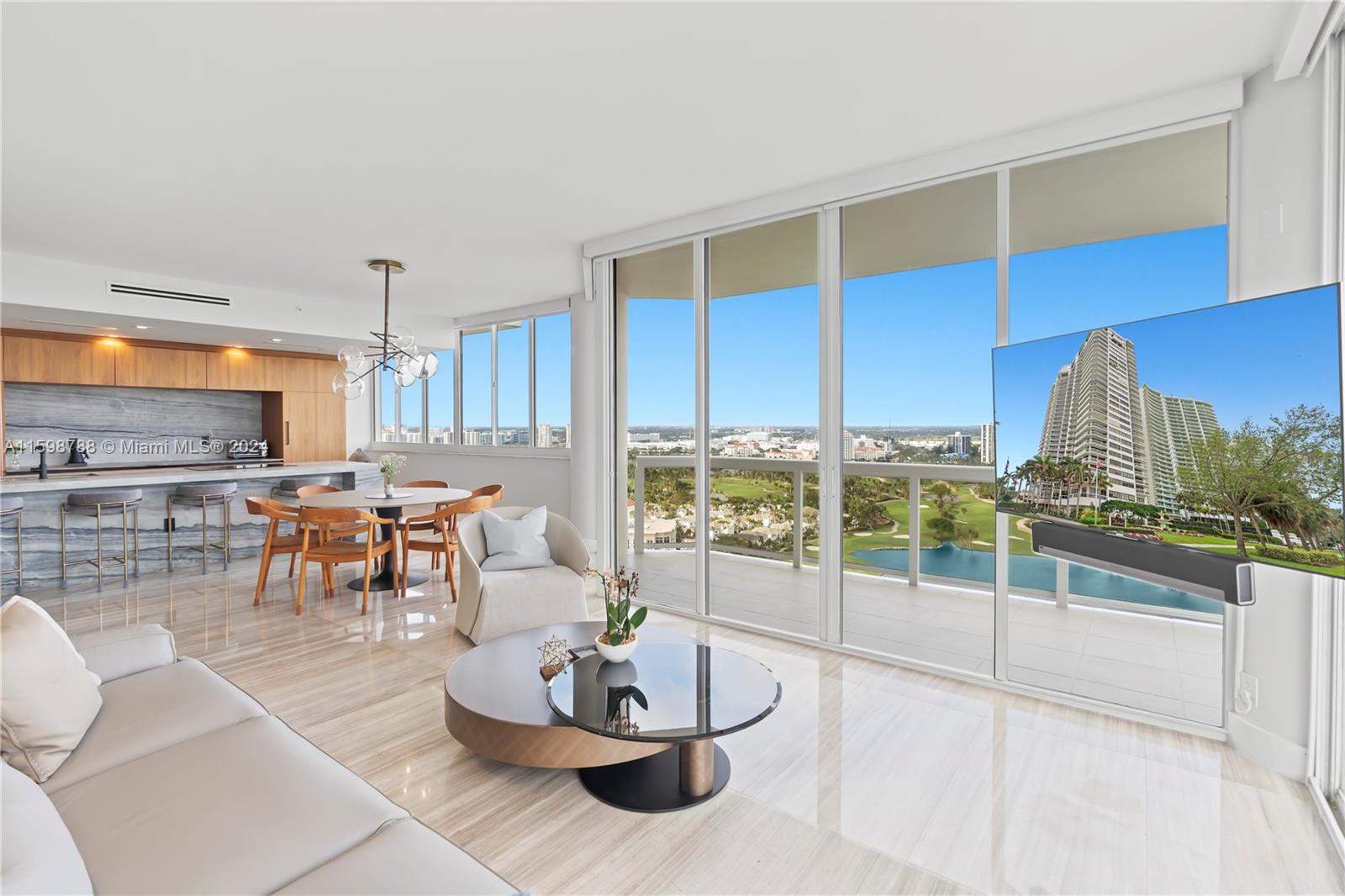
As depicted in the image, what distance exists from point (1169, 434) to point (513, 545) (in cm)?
346

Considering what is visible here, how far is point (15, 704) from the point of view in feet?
5.41

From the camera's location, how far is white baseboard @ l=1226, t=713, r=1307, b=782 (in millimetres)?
2398

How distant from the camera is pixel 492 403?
7832 millimetres

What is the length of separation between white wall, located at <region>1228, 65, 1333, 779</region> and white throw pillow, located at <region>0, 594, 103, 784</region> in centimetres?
407

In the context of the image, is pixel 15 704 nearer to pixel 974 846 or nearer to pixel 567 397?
pixel 974 846

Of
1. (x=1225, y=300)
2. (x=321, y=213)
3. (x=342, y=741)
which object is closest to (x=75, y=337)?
(x=321, y=213)

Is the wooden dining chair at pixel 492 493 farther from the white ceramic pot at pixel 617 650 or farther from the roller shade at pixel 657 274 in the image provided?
the white ceramic pot at pixel 617 650

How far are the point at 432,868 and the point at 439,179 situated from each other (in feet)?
11.2

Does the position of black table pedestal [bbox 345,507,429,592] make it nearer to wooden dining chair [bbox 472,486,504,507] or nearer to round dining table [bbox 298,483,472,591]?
round dining table [bbox 298,483,472,591]

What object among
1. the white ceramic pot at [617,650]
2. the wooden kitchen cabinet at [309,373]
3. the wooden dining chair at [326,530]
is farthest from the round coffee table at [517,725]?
the wooden kitchen cabinet at [309,373]

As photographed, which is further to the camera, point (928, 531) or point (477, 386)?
point (477, 386)

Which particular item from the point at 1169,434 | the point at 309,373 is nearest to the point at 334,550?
the point at 309,373

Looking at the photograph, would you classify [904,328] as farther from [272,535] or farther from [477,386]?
[477,386]

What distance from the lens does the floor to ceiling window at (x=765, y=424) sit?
398 cm
